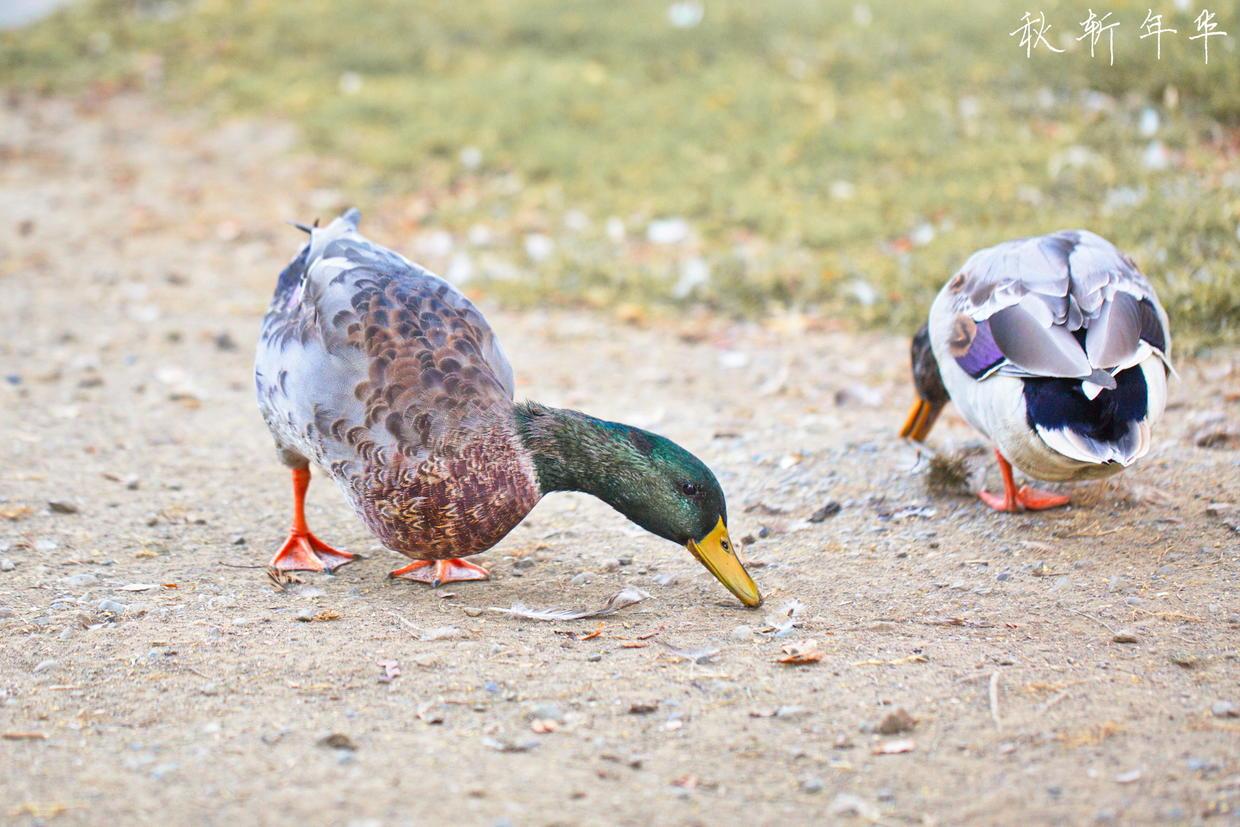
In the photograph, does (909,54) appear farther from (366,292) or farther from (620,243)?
(366,292)

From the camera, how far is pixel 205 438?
17.6 ft

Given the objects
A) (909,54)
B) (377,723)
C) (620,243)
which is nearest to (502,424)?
(377,723)

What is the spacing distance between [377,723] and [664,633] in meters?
0.88

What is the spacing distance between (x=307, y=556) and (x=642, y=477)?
1.21m

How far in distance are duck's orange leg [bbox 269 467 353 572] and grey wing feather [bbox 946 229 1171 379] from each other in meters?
2.18

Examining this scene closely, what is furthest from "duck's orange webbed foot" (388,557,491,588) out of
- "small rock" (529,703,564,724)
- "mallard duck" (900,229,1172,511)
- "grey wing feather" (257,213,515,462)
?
"mallard duck" (900,229,1172,511)

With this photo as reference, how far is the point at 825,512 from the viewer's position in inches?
173

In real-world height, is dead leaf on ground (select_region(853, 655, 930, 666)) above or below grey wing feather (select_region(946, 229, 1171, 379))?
below

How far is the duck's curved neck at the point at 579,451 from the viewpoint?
143 inches

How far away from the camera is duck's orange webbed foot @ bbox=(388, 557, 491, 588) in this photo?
3988mm

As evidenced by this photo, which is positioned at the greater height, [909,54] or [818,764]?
[909,54]

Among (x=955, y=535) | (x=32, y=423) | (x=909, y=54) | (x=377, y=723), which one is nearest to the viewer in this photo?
(x=377, y=723)

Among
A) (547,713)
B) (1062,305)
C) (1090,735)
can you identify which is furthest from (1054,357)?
(547,713)

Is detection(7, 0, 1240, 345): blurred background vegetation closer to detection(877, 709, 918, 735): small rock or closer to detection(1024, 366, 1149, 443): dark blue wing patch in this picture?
detection(1024, 366, 1149, 443): dark blue wing patch
